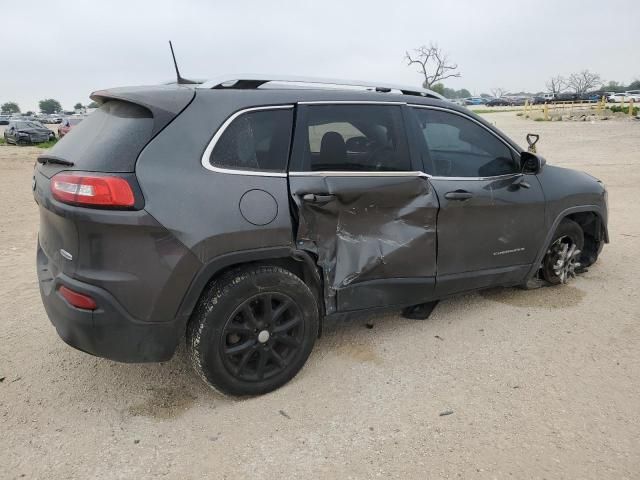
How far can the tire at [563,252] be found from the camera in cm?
443

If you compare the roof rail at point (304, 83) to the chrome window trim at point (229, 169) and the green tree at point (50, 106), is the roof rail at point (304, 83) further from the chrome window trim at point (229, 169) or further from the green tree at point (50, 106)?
the green tree at point (50, 106)

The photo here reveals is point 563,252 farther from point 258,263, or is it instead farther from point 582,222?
point 258,263

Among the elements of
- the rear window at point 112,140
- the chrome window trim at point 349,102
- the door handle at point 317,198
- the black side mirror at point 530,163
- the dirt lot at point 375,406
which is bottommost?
the dirt lot at point 375,406

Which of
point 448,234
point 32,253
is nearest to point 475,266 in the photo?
point 448,234

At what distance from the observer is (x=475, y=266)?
372 centimetres

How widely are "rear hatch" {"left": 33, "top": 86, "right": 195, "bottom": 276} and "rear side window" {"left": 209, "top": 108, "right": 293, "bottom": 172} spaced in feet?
→ 0.96

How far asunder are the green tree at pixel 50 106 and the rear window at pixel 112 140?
141087 millimetres

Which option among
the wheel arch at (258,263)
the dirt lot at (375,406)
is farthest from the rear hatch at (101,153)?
the dirt lot at (375,406)

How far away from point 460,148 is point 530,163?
0.63m

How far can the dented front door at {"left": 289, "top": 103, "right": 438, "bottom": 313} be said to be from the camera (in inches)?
117

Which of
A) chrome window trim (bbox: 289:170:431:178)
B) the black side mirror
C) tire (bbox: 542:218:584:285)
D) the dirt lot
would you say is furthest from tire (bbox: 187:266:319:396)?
tire (bbox: 542:218:584:285)

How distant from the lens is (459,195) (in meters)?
3.45

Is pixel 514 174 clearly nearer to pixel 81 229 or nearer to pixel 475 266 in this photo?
pixel 475 266

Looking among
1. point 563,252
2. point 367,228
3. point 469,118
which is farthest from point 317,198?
point 563,252
